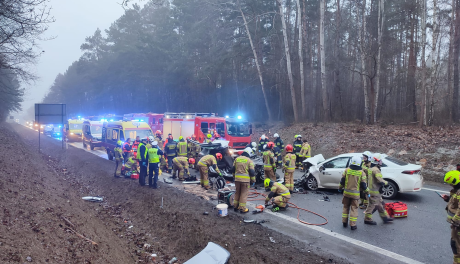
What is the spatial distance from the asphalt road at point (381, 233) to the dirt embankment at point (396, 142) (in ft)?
16.0

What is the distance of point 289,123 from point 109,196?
17964 mm

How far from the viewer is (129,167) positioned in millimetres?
12633

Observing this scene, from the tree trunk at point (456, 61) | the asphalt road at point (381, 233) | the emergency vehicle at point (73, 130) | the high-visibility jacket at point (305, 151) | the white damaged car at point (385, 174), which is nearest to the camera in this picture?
the asphalt road at point (381, 233)

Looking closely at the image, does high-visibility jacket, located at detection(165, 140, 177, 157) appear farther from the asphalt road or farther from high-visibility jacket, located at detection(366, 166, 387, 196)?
high-visibility jacket, located at detection(366, 166, 387, 196)

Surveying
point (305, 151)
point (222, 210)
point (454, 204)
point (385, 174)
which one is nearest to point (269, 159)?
point (222, 210)

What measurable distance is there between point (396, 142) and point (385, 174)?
7759mm

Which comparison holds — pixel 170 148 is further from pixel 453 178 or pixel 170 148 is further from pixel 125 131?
pixel 453 178

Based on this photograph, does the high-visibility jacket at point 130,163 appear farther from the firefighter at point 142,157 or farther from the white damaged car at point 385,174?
the white damaged car at point 385,174

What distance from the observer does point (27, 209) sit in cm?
616

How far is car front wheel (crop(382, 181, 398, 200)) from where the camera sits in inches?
357

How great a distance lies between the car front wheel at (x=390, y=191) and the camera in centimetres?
907

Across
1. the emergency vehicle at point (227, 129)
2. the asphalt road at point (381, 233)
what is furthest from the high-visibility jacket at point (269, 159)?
the emergency vehicle at point (227, 129)

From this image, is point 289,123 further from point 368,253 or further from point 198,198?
point 368,253

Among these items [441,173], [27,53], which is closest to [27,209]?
[27,53]
